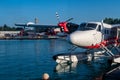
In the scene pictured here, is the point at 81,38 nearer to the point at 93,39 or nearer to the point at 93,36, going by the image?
the point at 93,36

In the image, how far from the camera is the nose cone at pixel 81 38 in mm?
20594

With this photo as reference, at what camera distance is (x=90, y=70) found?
72.0 ft

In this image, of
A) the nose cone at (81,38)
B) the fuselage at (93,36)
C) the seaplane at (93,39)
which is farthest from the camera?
the seaplane at (93,39)

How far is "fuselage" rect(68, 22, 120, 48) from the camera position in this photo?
20.9m

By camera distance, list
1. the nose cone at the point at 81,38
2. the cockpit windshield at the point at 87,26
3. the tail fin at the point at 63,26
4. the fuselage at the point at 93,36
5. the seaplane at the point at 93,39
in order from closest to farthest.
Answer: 1. the nose cone at the point at 81,38
2. the fuselage at the point at 93,36
3. the seaplane at the point at 93,39
4. the cockpit windshield at the point at 87,26
5. the tail fin at the point at 63,26

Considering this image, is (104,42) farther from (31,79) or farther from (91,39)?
(31,79)

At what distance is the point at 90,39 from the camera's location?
A: 21703 millimetres

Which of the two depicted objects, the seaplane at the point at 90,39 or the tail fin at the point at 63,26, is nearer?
the seaplane at the point at 90,39

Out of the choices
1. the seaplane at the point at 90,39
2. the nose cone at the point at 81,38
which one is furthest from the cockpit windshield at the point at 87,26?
Answer: the nose cone at the point at 81,38

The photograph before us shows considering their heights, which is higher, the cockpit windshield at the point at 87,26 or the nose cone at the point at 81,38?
the cockpit windshield at the point at 87,26

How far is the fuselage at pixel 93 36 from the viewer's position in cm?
2089

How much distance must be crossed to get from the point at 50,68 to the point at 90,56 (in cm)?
492

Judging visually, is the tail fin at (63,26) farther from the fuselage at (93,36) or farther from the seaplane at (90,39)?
the fuselage at (93,36)

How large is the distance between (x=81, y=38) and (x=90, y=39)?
1056mm
